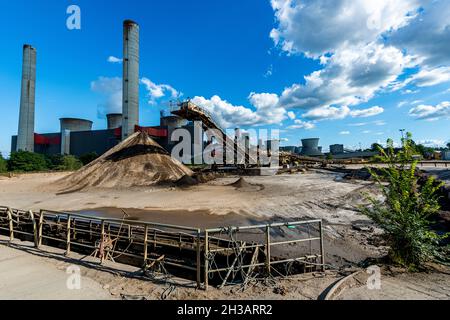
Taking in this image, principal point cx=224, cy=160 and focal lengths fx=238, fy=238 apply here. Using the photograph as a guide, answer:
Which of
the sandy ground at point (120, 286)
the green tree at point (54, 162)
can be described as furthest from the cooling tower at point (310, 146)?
the sandy ground at point (120, 286)

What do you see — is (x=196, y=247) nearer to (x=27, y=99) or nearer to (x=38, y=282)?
(x=38, y=282)

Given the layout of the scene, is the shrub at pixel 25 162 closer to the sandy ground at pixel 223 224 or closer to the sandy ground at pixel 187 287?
the sandy ground at pixel 223 224

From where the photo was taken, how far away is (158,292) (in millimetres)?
5242

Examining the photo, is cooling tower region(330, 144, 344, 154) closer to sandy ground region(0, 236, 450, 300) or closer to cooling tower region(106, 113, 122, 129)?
cooling tower region(106, 113, 122, 129)

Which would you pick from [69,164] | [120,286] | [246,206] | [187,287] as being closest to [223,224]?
[246,206]

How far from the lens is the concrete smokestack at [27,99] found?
1951 inches

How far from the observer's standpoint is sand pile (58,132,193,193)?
25.1 meters

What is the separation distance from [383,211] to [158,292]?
6.07m

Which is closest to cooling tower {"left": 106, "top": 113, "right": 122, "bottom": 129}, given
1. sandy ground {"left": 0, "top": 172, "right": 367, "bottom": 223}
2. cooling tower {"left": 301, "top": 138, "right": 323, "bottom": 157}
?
sandy ground {"left": 0, "top": 172, "right": 367, "bottom": 223}

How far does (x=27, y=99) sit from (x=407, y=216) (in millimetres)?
65023

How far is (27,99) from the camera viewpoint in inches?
1964

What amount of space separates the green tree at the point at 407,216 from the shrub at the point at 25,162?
50.8m
